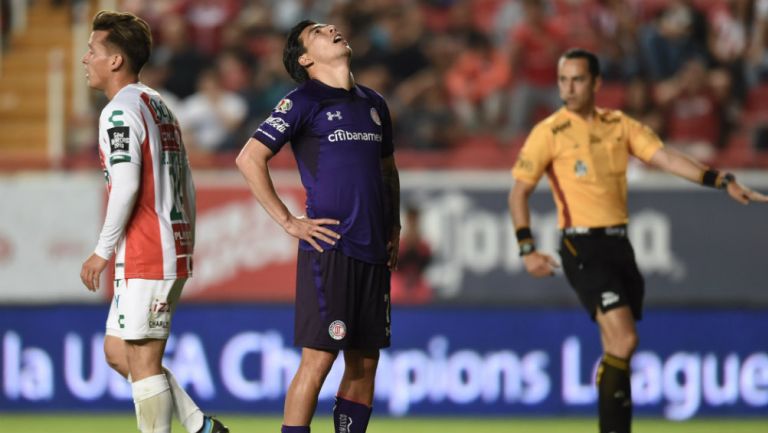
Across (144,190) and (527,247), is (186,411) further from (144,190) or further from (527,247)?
(527,247)

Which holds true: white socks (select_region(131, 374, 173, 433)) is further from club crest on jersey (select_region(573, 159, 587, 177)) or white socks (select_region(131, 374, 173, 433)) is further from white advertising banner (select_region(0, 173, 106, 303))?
white advertising banner (select_region(0, 173, 106, 303))

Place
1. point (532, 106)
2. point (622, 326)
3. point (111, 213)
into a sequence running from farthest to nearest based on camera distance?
point (532, 106)
point (622, 326)
point (111, 213)

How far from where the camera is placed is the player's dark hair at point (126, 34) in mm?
6559

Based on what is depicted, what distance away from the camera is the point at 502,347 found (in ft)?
33.7

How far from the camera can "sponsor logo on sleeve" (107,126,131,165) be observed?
6.29 meters

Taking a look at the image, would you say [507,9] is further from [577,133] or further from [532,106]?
[577,133]

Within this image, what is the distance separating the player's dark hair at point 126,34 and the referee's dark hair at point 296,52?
694 mm

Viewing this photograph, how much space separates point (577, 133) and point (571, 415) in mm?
2985

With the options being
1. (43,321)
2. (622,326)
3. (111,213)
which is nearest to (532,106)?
(43,321)

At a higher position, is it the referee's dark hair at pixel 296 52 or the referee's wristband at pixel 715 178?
the referee's dark hair at pixel 296 52

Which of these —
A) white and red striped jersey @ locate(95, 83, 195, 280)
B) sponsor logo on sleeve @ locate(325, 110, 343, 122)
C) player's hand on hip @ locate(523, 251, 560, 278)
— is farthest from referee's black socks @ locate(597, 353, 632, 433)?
white and red striped jersey @ locate(95, 83, 195, 280)

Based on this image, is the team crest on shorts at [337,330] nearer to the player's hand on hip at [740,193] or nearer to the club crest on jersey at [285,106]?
the club crest on jersey at [285,106]

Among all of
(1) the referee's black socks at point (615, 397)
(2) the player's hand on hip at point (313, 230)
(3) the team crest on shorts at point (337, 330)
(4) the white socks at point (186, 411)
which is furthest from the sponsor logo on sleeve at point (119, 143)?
(1) the referee's black socks at point (615, 397)

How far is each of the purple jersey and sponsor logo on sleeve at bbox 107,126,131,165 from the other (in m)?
0.60
